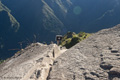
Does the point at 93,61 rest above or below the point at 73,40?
below

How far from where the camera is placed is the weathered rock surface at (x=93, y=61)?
5812mm

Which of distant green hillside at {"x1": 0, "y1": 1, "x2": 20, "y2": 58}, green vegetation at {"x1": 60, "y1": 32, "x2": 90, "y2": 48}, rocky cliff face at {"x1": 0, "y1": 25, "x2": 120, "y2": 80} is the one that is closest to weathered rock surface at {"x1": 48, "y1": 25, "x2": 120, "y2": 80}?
rocky cliff face at {"x1": 0, "y1": 25, "x2": 120, "y2": 80}

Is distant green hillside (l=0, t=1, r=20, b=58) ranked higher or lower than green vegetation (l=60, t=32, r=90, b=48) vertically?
higher

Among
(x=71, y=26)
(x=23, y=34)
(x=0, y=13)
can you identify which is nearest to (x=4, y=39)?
(x=23, y=34)

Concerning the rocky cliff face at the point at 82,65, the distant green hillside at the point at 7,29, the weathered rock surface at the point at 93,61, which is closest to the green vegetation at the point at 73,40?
the weathered rock surface at the point at 93,61

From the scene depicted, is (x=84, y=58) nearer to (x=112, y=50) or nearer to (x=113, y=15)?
(x=112, y=50)

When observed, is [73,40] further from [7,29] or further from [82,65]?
[7,29]

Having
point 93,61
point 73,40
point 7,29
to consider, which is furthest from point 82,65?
point 7,29

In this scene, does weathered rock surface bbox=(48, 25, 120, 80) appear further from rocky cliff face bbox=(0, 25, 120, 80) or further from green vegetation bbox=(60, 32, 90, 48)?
green vegetation bbox=(60, 32, 90, 48)

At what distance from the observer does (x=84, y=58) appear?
7.20 meters

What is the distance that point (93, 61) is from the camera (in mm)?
6727

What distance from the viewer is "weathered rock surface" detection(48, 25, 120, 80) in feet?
19.1

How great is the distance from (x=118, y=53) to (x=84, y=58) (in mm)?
1609

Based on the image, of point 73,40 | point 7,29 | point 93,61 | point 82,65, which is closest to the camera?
point 82,65
